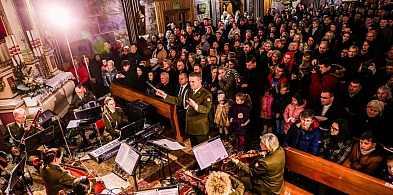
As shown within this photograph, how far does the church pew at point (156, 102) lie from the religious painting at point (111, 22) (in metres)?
4.46

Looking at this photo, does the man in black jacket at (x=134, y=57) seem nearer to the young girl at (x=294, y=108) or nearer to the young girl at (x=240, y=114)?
the young girl at (x=240, y=114)

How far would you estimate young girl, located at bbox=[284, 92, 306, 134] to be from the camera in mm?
4305

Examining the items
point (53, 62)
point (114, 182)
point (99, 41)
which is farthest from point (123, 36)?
point (114, 182)

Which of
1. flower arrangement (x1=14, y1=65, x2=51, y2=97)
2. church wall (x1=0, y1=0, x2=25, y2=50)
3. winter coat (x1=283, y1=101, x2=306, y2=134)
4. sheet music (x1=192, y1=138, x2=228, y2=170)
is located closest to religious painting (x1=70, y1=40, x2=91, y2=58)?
church wall (x1=0, y1=0, x2=25, y2=50)

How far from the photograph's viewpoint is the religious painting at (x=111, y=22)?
10.5 metres

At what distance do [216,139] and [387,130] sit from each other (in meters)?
2.43

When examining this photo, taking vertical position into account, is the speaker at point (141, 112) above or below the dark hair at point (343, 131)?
below

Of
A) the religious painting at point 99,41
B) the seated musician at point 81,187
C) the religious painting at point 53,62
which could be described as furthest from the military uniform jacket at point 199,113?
the religious painting at point 99,41

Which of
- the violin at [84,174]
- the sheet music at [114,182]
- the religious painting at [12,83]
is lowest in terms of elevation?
the sheet music at [114,182]

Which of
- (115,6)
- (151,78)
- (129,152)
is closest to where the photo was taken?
(129,152)

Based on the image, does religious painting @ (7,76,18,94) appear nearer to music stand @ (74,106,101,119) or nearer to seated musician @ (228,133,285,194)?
music stand @ (74,106,101,119)

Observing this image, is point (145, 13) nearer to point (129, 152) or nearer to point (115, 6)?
point (115, 6)

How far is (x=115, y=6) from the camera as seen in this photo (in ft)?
35.3

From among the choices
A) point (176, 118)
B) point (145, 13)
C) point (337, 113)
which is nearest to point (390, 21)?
point (337, 113)
